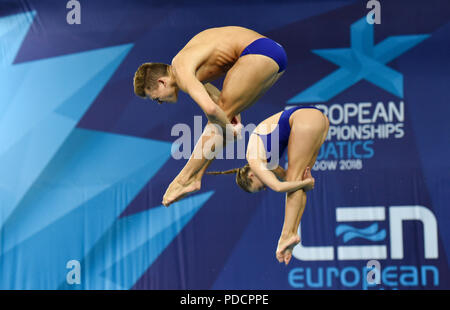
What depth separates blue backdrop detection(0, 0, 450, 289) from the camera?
9.03 metres

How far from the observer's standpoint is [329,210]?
9.09m

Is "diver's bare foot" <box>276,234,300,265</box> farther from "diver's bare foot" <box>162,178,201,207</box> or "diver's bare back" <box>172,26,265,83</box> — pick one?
"diver's bare back" <box>172,26,265,83</box>

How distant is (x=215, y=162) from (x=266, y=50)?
15.9 ft

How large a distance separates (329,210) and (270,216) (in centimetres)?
82

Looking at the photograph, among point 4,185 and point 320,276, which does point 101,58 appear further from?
point 320,276

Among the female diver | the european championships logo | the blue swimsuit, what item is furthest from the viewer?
the european championships logo

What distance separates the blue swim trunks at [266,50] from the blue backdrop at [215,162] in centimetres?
455

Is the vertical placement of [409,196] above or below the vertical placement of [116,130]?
below

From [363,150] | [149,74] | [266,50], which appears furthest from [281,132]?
[363,150]

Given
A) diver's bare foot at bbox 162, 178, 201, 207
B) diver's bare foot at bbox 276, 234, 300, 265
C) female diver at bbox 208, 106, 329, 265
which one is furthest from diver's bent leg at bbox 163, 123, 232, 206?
diver's bare foot at bbox 276, 234, 300, 265

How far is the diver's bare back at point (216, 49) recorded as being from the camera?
15.1ft

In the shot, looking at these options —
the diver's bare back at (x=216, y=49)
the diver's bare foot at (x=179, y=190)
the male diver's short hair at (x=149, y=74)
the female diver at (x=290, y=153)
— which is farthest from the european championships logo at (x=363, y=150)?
the male diver's short hair at (x=149, y=74)

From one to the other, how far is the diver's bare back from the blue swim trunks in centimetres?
7
